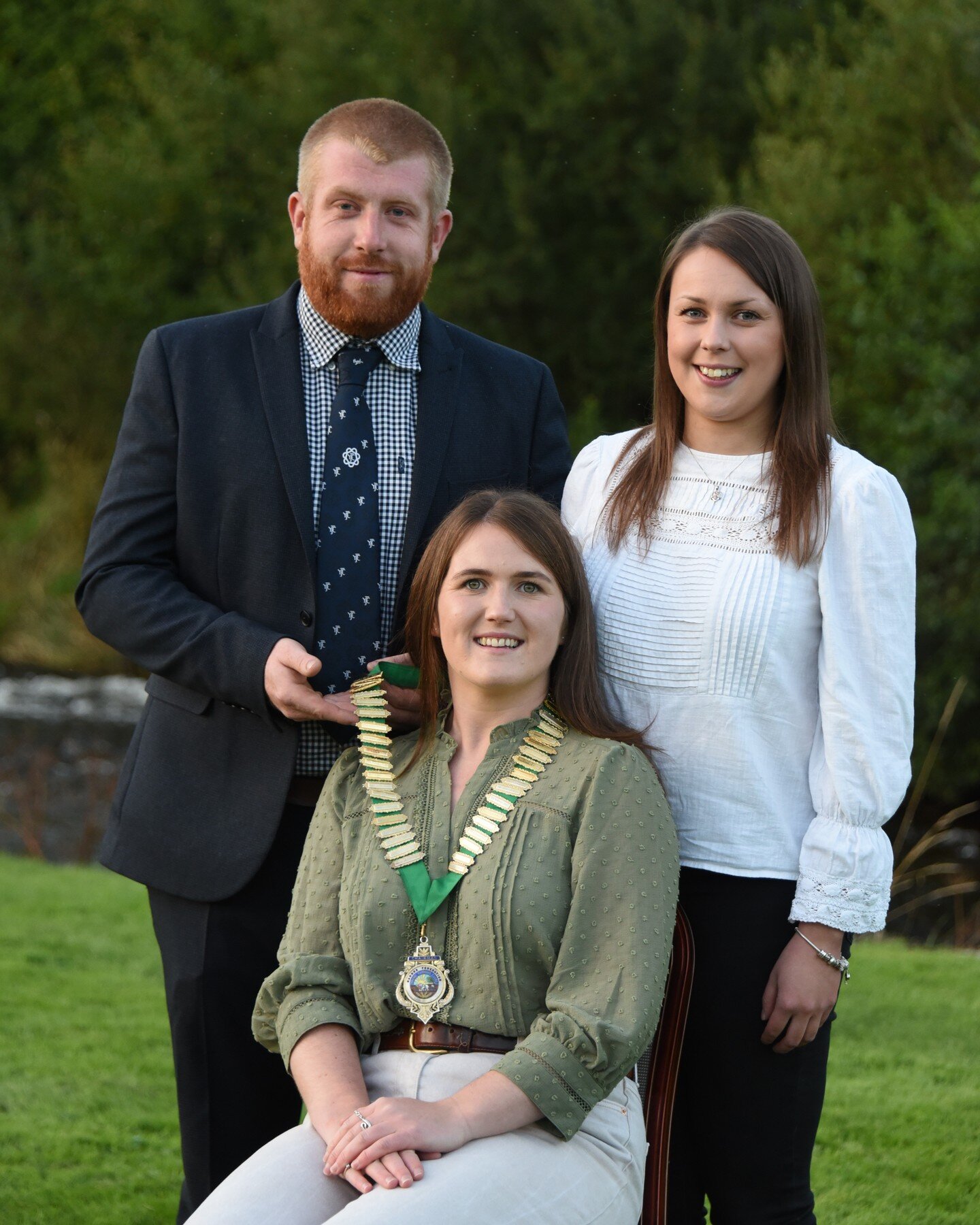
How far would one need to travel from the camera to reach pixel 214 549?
283 cm

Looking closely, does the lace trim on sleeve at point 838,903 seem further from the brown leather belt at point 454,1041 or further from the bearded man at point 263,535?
the bearded man at point 263,535

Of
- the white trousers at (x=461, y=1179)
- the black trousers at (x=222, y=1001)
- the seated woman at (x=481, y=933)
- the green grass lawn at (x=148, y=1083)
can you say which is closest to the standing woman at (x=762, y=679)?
the seated woman at (x=481, y=933)

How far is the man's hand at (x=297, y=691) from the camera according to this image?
255cm

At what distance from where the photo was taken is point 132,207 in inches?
684

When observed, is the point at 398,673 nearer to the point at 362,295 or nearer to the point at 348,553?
the point at 348,553

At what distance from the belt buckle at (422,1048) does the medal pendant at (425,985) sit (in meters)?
0.03

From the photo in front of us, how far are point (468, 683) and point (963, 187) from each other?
10.4 metres

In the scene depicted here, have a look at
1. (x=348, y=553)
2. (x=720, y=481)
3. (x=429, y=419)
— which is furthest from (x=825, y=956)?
(x=429, y=419)

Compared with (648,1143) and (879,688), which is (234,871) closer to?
(648,1143)

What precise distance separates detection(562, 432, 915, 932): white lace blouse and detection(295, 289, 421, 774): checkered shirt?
52 cm

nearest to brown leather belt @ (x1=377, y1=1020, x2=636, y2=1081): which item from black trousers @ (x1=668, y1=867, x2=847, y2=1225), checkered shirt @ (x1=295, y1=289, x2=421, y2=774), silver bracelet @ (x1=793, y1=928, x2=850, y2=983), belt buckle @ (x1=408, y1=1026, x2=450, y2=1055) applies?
belt buckle @ (x1=408, y1=1026, x2=450, y2=1055)

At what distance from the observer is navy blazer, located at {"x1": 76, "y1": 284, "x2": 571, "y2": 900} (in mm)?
2773

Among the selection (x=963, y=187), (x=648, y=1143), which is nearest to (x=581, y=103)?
(x=963, y=187)

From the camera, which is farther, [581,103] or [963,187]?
[581,103]
